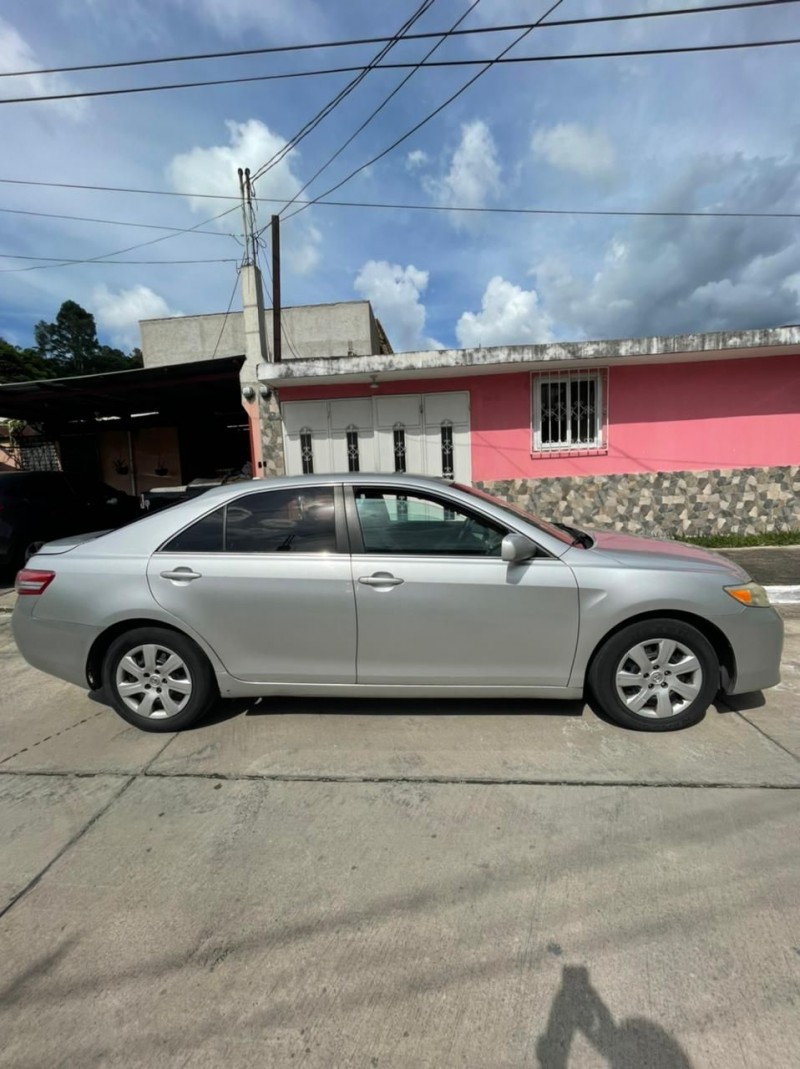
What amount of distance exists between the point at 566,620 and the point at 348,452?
673 centimetres

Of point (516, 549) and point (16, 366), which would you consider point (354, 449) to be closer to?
point (516, 549)

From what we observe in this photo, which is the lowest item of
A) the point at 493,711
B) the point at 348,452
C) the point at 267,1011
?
the point at 267,1011

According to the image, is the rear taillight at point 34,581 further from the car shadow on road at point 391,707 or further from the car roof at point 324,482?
the car shadow on road at point 391,707

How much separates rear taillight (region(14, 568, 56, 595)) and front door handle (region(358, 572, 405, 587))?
1.94 meters

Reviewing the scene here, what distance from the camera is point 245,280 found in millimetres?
10219

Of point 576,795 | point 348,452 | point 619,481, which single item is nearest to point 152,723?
point 576,795

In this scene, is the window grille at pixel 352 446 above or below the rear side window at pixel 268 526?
above

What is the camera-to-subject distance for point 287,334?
66.4 feet

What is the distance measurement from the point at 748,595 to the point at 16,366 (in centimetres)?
3998

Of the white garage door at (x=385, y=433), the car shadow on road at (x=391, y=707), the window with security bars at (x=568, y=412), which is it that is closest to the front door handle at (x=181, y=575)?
the car shadow on road at (x=391, y=707)

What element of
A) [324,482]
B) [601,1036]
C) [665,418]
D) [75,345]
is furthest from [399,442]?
[75,345]

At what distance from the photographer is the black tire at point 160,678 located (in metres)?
3.37

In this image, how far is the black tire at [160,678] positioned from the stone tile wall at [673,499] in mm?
6521

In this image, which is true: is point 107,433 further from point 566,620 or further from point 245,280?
point 566,620
